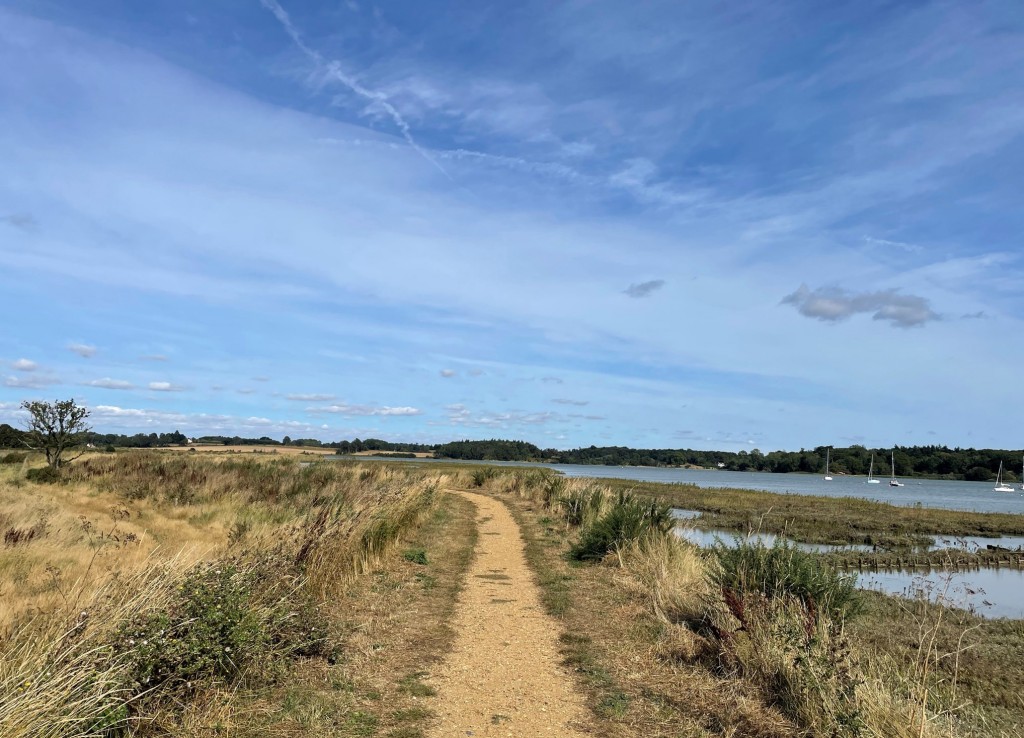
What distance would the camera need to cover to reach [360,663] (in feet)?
20.9

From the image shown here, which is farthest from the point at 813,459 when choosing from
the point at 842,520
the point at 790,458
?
the point at 842,520

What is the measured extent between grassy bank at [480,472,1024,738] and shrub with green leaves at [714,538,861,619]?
0.06 feet

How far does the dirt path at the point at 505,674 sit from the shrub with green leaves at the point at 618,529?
264 centimetres

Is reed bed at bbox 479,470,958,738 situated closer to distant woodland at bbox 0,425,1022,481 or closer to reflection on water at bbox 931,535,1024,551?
reflection on water at bbox 931,535,1024,551

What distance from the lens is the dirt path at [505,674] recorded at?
17.0 feet

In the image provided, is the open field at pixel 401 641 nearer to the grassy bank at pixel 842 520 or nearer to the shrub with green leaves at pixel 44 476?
the grassy bank at pixel 842 520

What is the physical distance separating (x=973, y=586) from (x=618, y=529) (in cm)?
990

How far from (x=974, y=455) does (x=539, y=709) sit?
15374cm

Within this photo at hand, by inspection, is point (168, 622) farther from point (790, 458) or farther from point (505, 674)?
point (790, 458)

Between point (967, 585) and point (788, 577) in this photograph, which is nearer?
point (788, 577)

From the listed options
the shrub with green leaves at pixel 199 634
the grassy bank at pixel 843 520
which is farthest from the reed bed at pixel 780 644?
the grassy bank at pixel 843 520

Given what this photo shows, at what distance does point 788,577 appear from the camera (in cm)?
802

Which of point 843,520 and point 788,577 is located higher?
point 788,577

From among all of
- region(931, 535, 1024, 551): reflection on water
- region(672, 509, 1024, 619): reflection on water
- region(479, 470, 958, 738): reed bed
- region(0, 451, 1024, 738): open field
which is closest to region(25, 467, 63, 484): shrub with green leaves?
region(0, 451, 1024, 738): open field
